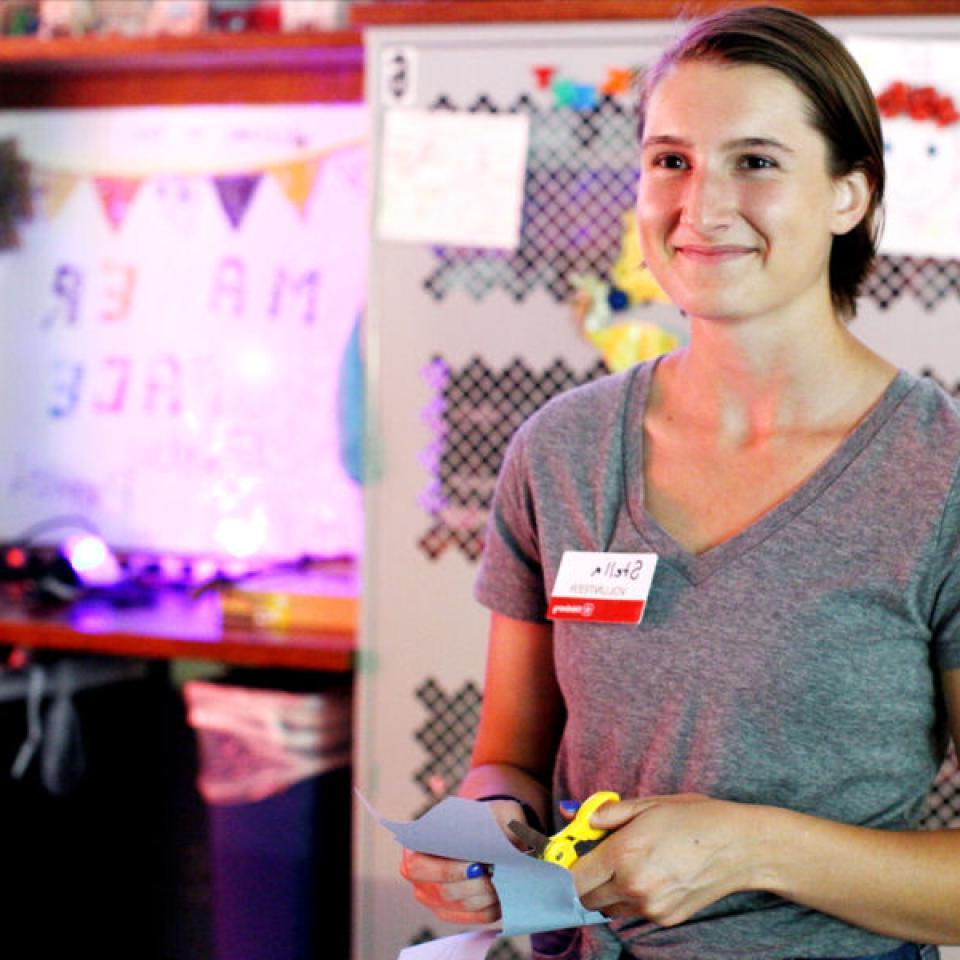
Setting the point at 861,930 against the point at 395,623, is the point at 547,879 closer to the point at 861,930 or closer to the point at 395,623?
the point at 861,930

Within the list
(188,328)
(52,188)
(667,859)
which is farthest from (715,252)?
(52,188)

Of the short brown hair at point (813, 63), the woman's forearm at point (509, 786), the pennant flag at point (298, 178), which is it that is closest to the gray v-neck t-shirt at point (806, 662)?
the woman's forearm at point (509, 786)

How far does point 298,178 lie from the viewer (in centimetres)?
288

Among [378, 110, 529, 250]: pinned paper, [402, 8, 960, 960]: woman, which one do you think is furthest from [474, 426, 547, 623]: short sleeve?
[378, 110, 529, 250]: pinned paper

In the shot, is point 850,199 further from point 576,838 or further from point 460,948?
point 460,948

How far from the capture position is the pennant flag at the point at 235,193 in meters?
2.92

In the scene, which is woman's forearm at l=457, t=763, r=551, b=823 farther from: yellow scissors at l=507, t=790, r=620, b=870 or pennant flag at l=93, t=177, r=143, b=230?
pennant flag at l=93, t=177, r=143, b=230

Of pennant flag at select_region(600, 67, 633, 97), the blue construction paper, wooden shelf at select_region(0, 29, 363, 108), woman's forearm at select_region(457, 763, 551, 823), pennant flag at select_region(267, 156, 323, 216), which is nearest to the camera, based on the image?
the blue construction paper

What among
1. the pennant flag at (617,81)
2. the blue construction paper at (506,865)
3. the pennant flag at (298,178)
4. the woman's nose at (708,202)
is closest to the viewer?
the blue construction paper at (506,865)

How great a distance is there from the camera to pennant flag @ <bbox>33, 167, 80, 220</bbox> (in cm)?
305

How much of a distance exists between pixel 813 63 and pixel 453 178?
Answer: 1060 mm

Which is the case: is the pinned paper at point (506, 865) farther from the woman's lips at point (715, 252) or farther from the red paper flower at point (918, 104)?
the red paper flower at point (918, 104)

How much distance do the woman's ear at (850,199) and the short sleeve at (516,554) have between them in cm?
38

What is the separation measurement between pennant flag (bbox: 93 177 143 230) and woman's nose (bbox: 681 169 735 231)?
2.02 metres
